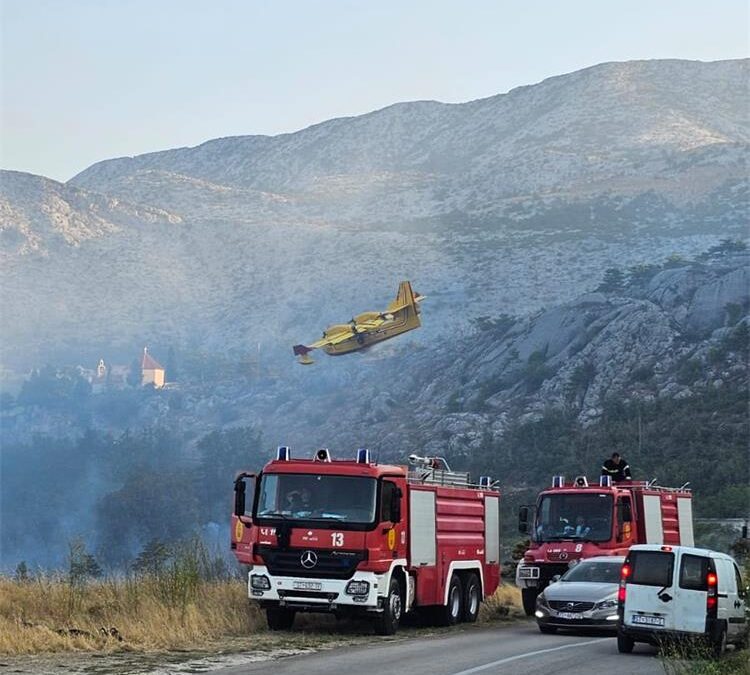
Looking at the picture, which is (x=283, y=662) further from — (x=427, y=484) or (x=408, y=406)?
(x=408, y=406)

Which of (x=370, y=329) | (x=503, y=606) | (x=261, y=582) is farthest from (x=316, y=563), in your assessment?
(x=370, y=329)

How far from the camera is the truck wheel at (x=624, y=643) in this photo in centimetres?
2072

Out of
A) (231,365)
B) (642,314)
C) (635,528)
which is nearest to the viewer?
(635,528)

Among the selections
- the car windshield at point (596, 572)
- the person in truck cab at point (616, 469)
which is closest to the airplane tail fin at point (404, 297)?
the person in truck cab at point (616, 469)

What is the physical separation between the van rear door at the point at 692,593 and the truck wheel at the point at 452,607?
Result: 6.50 meters

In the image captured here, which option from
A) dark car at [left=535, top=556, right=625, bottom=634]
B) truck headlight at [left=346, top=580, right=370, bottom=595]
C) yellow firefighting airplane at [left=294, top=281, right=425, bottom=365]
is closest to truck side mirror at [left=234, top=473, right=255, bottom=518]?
truck headlight at [left=346, top=580, right=370, bottom=595]

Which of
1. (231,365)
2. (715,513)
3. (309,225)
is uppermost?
(309,225)

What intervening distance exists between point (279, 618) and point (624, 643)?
19.8 feet

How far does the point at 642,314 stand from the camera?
93875 mm

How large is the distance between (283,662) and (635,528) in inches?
543

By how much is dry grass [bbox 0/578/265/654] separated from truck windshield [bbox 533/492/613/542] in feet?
25.1

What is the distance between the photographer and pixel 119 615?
21.8 m

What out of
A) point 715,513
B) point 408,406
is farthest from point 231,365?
point 715,513

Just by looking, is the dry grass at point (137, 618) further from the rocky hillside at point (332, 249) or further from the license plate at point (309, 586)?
the rocky hillside at point (332, 249)
